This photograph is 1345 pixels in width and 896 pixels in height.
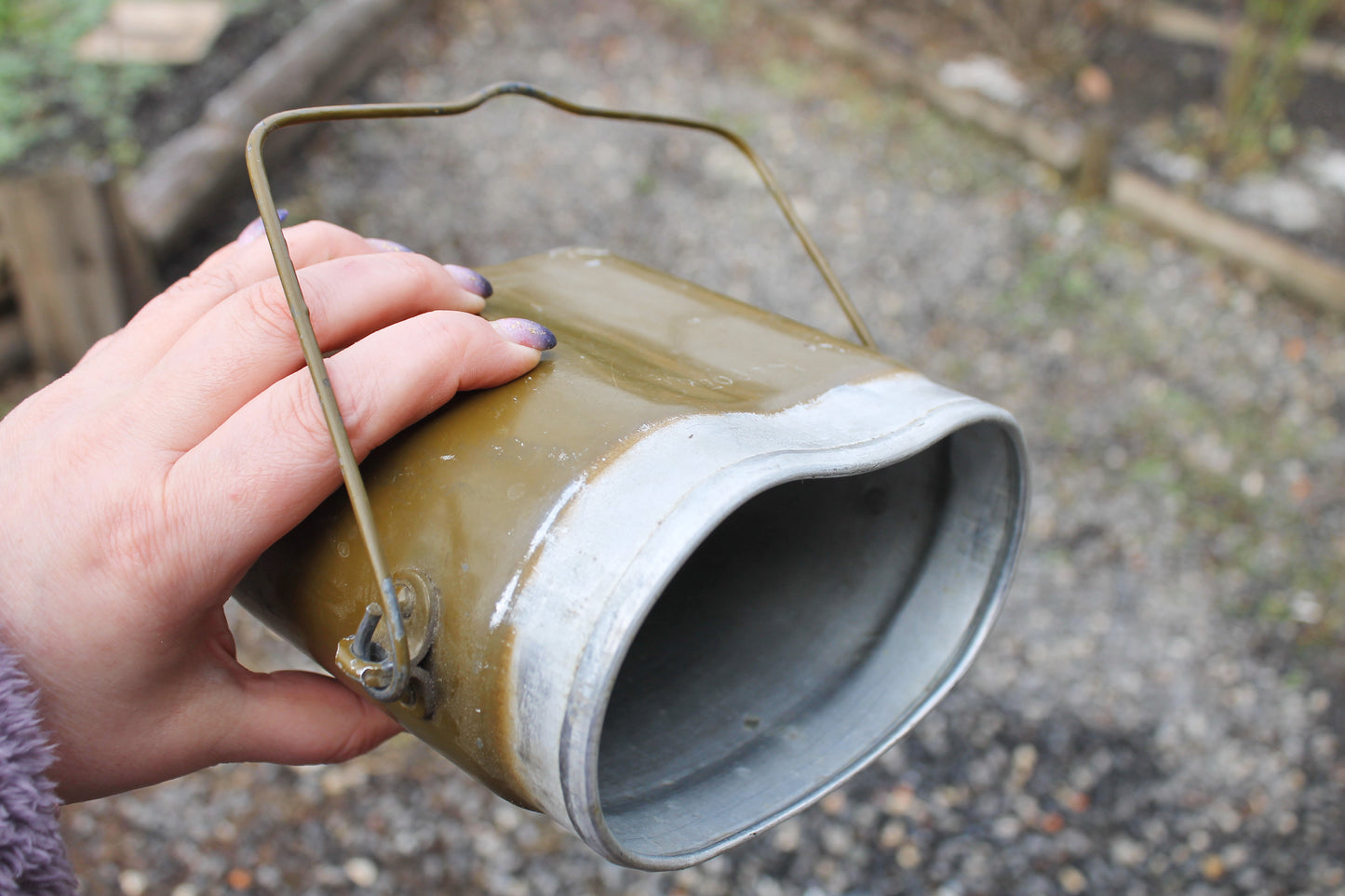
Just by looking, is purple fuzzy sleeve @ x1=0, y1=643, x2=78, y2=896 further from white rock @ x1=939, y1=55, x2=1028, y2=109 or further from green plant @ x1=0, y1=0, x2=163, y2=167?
white rock @ x1=939, y1=55, x2=1028, y2=109

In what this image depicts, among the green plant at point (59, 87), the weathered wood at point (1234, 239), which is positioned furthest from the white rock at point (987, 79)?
the green plant at point (59, 87)

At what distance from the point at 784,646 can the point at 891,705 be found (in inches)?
5.8

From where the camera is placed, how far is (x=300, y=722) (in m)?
1.10

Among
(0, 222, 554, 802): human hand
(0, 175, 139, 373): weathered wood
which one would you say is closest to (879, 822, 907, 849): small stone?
(0, 222, 554, 802): human hand

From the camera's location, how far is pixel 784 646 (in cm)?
123

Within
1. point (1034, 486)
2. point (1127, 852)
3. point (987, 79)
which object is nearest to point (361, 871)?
point (1127, 852)

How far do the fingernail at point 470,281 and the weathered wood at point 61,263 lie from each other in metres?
2.57

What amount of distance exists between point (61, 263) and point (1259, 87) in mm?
4794

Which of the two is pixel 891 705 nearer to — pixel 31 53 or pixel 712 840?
pixel 712 840

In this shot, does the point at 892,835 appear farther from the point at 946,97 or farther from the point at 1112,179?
the point at 946,97

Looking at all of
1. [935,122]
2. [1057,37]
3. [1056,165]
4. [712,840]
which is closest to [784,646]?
[712,840]

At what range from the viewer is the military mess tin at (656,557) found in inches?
32.0

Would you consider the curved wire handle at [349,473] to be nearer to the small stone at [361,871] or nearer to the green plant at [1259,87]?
the small stone at [361,871]

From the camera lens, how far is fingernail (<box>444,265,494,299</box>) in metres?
1.09
